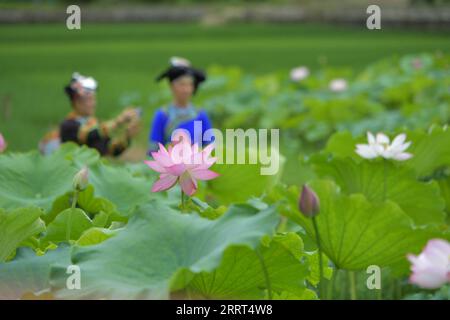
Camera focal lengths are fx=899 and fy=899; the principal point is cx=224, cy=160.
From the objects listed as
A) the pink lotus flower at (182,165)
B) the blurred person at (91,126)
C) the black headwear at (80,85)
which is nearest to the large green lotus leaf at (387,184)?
the pink lotus flower at (182,165)

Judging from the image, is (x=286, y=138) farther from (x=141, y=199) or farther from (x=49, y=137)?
(x=141, y=199)

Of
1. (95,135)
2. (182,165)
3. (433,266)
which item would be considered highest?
(95,135)

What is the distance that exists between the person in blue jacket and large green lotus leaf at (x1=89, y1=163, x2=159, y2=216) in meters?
1.25

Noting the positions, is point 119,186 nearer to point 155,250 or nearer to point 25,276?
point 25,276

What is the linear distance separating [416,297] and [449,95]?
3440 millimetres

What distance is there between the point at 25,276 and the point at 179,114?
6.69ft

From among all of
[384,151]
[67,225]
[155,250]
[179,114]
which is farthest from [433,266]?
Answer: [179,114]

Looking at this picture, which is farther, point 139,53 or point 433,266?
point 139,53

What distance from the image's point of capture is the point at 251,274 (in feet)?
4.90

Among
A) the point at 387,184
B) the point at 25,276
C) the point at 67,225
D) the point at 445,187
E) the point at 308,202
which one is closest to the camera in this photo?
the point at 308,202

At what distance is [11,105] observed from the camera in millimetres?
7906
